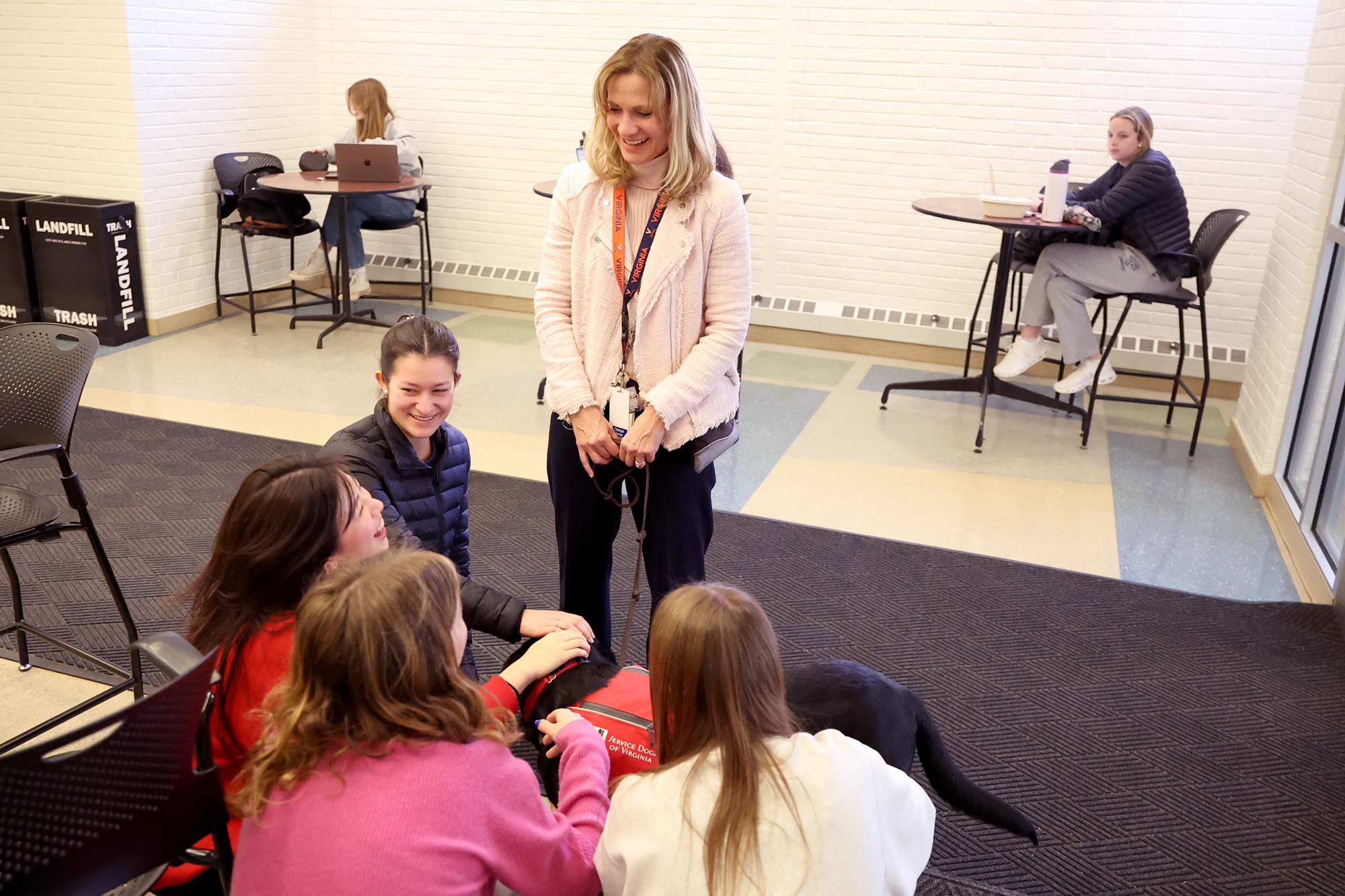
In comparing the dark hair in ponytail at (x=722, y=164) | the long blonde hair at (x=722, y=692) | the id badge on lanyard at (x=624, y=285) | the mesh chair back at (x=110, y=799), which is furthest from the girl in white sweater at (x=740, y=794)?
the dark hair in ponytail at (x=722, y=164)

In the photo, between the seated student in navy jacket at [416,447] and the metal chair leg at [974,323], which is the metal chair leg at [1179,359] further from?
the seated student in navy jacket at [416,447]

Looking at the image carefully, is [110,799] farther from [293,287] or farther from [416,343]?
[293,287]

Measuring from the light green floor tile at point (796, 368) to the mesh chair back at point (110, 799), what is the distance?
4443 millimetres

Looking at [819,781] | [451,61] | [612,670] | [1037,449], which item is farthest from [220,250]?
[819,781]

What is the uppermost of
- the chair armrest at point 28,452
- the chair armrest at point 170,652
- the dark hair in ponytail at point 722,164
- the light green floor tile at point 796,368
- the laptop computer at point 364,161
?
the dark hair in ponytail at point 722,164

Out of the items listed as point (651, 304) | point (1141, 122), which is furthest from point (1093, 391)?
point (651, 304)

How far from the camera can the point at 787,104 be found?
231 inches

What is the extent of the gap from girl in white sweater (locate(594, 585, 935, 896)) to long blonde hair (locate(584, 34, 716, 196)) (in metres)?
1.01

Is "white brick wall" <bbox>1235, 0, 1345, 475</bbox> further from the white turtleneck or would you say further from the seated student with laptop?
the seated student with laptop

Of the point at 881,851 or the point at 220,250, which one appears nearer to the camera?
the point at 881,851

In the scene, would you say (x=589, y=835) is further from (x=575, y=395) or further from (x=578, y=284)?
(x=578, y=284)

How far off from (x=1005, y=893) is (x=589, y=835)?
103 cm

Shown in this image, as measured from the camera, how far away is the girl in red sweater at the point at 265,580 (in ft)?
5.19

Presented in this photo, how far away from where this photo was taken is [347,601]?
1.29m
